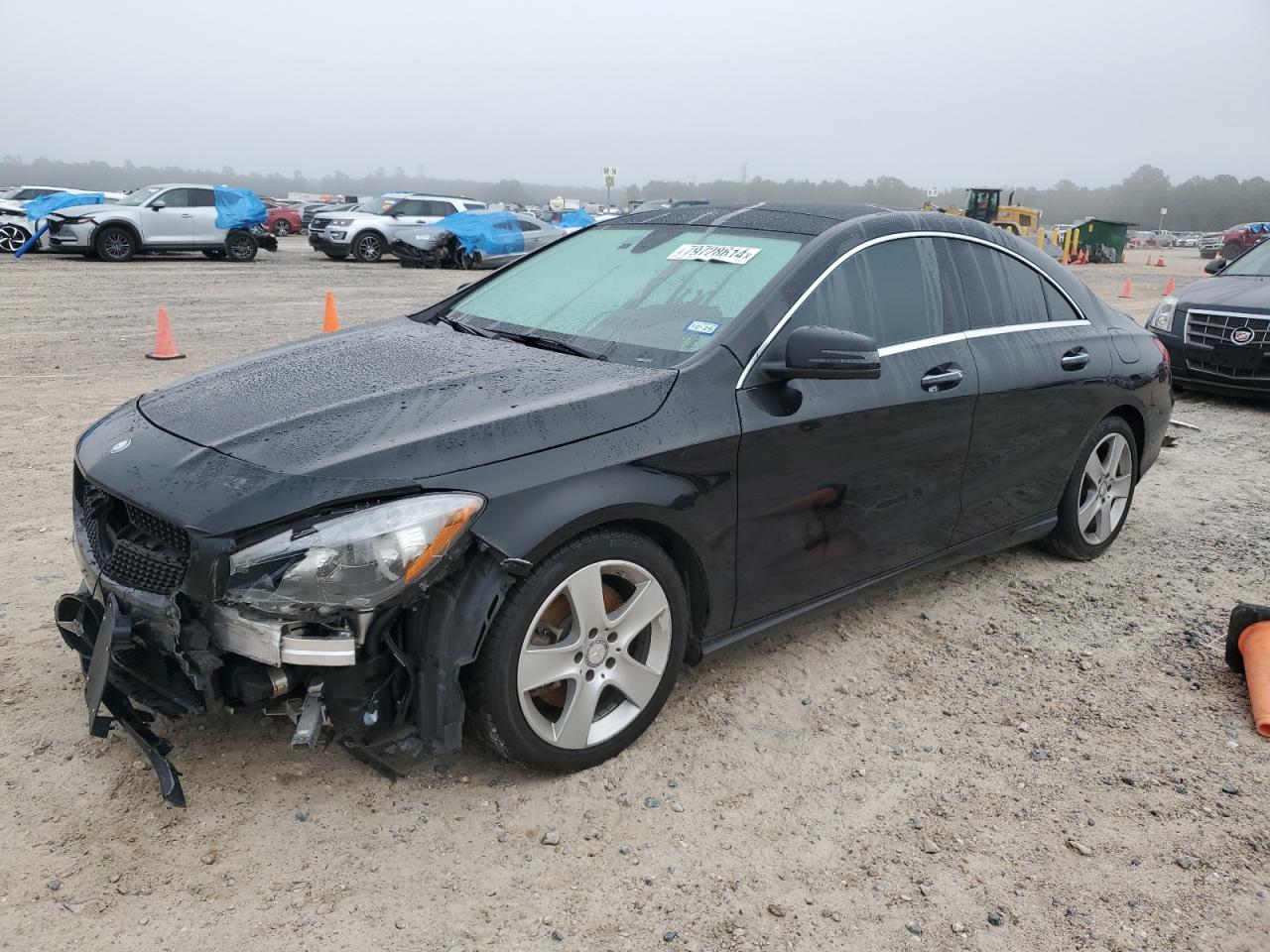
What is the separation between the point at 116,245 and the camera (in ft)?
64.6

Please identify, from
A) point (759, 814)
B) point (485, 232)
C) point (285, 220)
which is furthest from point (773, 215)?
point (285, 220)

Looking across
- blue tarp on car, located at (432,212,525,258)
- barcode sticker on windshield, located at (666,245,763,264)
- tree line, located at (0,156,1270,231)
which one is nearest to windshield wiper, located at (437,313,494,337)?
barcode sticker on windshield, located at (666,245,763,264)

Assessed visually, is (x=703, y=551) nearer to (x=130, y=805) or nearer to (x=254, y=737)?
(x=254, y=737)

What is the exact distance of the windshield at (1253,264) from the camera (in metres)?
9.29

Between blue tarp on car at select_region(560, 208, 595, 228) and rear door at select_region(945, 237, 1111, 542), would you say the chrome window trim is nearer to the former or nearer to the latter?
rear door at select_region(945, 237, 1111, 542)

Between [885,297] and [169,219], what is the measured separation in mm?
20057

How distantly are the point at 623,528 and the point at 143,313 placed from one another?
37.9 feet

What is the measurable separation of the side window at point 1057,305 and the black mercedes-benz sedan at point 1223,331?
16.4 ft

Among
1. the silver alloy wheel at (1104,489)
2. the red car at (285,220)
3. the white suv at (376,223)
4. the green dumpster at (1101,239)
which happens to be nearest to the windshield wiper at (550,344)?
the silver alloy wheel at (1104,489)

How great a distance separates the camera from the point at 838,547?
347cm

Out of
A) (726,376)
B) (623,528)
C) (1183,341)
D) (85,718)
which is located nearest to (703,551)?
(623,528)

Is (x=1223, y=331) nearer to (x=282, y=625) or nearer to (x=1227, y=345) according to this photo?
(x=1227, y=345)

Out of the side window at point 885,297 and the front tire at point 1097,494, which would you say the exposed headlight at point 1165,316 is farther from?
the side window at point 885,297

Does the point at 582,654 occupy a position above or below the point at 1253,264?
below
